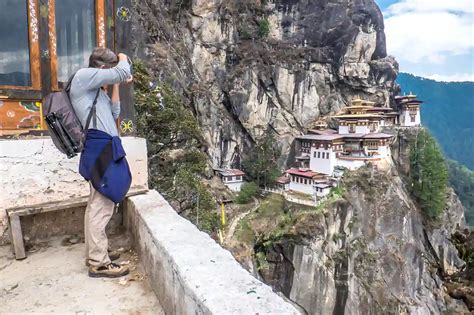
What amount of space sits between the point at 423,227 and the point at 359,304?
10.0m

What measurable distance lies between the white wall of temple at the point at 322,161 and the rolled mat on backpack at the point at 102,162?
21.5 meters

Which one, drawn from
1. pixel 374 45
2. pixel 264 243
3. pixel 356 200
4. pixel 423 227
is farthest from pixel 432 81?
pixel 264 243

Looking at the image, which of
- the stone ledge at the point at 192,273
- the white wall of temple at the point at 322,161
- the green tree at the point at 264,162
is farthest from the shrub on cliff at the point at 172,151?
the green tree at the point at 264,162

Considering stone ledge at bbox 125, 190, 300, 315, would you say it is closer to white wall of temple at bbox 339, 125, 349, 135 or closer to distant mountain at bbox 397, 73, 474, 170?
white wall of temple at bbox 339, 125, 349, 135

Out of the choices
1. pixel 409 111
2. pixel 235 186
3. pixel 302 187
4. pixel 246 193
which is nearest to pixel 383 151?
pixel 302 187

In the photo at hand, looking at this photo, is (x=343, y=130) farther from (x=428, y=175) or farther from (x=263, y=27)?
(x=263, y=27)

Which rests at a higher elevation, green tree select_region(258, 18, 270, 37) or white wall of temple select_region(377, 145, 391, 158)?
green tree select_region(258, 18, 270, 37)

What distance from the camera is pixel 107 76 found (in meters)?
1.76

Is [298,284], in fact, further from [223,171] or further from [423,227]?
[423,227]

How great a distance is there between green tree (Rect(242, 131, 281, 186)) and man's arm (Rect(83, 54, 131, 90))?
2237 centimetres

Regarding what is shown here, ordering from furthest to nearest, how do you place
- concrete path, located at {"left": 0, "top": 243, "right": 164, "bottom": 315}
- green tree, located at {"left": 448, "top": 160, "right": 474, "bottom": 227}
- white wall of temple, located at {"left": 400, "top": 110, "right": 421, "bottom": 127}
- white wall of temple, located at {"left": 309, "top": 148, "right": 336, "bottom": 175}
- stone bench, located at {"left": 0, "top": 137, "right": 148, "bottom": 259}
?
1. green tree, located at {"left": 448, "top": 160, "right": 474, "bottom": 227}
2. white wall of temple, located at {"left": 400, "top": 110, "right": 421, "bottom": 127}
3. white wall of temple, located at {"left": 309, "top": 148, "right": 336, "bottom": 175}
4. stone bench, located at {"left": 0, "top": 137, "right": 148, "bottom": 259}
5. concrete path, located at {"left": 0, "top": 243, "right": 164, "bottom": 315}

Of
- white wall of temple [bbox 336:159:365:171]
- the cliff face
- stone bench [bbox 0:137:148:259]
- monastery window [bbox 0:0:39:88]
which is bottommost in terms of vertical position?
white wall of temple [bbox 336:159:365:171]

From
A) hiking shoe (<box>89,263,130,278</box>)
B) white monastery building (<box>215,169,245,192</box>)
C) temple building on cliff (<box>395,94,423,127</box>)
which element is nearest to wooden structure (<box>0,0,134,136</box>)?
hiking shoe (<box>89,263,130,278</box>)

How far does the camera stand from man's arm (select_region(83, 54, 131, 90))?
175 centimetres
